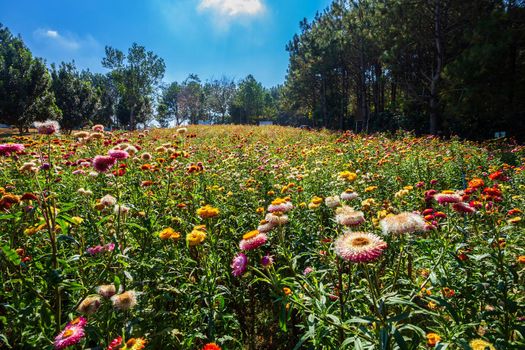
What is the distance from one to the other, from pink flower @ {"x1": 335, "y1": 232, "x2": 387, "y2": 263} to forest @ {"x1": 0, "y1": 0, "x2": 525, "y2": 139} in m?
14.2

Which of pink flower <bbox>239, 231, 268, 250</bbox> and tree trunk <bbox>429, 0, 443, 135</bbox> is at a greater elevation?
tree trunk <bbox>429, 0, 443, 135</bbox>

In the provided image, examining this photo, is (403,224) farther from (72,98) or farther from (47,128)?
(72,98)

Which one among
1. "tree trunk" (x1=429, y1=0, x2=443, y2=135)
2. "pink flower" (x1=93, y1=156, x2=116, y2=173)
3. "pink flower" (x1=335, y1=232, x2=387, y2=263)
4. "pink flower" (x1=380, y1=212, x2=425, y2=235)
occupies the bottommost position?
"pink flower" (x1=335, y1=232, x2=387, y2=263)

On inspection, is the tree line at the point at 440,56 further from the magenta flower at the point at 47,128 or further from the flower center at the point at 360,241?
the magenta flower at the point at 47,128

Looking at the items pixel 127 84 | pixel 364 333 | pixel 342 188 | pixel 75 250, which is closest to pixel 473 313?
pixel 364 333

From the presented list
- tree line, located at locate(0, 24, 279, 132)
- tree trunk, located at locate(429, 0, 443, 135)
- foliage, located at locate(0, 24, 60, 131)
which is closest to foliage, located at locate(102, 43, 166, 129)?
tree line, located at locate(0, 24, 279, 132)

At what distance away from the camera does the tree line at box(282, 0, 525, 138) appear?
12.1m

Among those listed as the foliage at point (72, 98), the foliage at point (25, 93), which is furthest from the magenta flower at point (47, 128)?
the foliage at point (72, 98)

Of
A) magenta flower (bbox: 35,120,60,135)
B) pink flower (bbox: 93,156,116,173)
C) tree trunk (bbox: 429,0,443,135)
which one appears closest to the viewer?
magenta flower (bbox: 35,120,60,135)

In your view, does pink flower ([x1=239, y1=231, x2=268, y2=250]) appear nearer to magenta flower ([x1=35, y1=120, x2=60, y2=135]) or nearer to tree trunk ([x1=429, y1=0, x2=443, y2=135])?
magenta flower ([x1=35, y1=120, x2=60, y2=135])

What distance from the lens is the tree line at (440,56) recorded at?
39.6 feet

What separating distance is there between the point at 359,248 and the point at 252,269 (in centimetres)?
118

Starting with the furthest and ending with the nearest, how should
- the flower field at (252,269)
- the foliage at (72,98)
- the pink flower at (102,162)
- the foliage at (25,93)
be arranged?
1. the foliage at (72,98)
2. the foliage at (25,93)
3. the pink flower at (102,162)
4. the flower field at (252,269)

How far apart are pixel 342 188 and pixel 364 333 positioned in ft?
8.68
